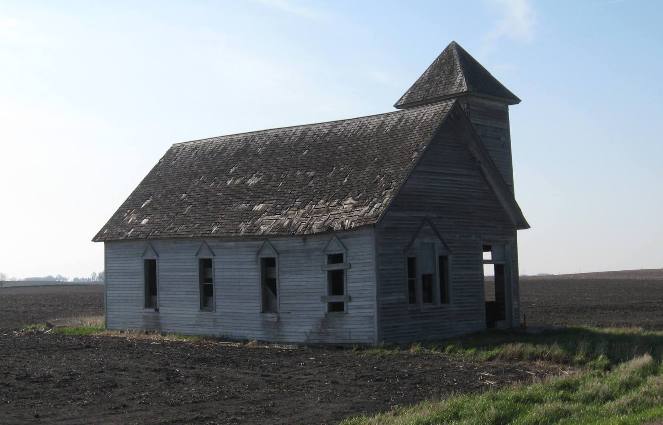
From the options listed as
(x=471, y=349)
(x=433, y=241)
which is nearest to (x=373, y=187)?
(x=433, y=241)

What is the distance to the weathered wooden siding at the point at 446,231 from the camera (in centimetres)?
2256

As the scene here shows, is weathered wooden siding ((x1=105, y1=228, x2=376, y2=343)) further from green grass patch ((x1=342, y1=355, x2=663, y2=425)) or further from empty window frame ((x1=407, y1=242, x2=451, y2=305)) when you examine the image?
green grass patch ((x1=342, y1=355, x2=663, y2=425))

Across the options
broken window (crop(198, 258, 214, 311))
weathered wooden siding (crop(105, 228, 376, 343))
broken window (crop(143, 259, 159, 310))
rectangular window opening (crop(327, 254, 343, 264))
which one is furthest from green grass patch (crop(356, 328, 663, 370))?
broken window (crop(143, 259, 159, 310))

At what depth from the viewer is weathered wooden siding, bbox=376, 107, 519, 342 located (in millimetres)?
22562

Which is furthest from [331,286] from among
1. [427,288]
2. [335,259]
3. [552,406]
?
[552,406]

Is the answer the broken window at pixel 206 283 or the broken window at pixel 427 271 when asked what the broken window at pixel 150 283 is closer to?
the broken window at pixel 206 283

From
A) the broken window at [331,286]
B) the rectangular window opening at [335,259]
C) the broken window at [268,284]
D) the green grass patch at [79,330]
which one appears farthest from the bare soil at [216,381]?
the green grass patch at [79,330]

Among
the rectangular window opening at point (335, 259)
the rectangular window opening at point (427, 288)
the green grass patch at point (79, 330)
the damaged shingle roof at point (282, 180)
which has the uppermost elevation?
the damaged shingle roof at point (282, 180)

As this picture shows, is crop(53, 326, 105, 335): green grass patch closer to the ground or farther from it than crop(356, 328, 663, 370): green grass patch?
farther from it

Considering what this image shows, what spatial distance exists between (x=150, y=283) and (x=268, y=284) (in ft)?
17.7

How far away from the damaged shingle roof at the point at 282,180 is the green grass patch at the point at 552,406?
28.4 feet

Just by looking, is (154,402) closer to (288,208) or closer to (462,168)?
(288,208)

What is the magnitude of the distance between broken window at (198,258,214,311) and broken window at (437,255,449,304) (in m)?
6.64

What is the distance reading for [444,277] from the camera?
24484 millimetres
